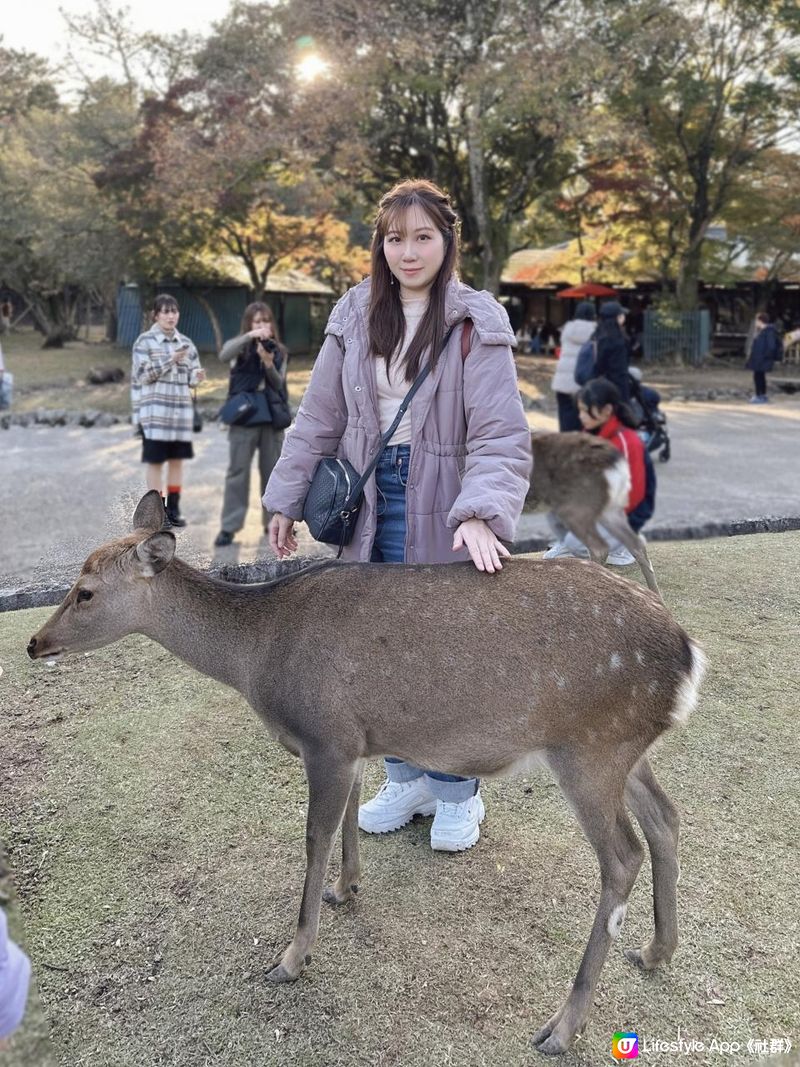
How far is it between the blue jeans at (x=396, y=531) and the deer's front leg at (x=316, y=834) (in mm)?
315

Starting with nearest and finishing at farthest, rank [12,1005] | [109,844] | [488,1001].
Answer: [12,1005]
[488,1001]
[109,844]

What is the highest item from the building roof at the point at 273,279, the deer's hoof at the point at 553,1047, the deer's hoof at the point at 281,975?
the building roof at the point at 273,279

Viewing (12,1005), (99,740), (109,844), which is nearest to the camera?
(12,1005)

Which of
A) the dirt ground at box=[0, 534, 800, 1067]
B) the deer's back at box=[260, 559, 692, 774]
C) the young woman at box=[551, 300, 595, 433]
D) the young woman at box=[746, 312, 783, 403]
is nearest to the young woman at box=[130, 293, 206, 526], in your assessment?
the dirt ground at box=[0, 534, 800, 1067]

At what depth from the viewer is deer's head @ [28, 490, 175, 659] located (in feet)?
8.12

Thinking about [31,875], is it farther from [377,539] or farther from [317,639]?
[377,539]

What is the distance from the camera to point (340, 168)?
1764cm

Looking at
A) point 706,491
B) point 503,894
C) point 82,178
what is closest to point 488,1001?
point 503,894

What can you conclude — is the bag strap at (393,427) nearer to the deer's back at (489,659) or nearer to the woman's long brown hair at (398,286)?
the woman's long brown hair at (398,286)

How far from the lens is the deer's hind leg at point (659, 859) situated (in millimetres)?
2338

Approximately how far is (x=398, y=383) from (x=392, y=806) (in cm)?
145

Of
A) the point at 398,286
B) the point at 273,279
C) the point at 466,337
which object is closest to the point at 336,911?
the point at 466,337

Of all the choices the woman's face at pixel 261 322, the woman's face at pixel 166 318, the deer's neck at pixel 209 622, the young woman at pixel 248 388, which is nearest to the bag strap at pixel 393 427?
the deer's neck at pixel 209 622

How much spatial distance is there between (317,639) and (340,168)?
17.1 meters
